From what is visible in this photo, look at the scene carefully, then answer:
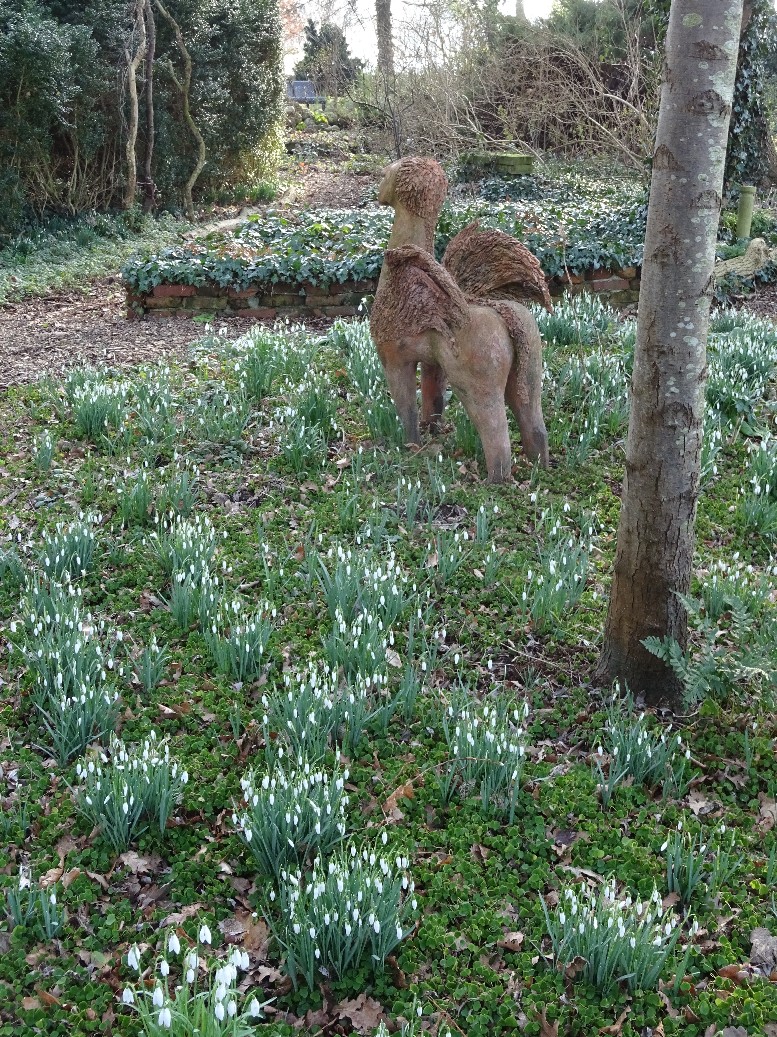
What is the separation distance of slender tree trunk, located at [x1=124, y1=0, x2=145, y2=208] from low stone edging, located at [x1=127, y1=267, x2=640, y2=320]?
225 inches

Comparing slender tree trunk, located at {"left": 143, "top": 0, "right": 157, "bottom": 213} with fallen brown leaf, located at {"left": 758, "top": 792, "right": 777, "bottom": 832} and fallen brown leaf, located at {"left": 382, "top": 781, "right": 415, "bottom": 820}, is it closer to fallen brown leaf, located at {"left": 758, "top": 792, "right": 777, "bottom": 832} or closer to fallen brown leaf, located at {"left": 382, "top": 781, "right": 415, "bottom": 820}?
fallen brown leaf, located at {"left": 382, "top": 781, "right": 415, "bottom": 820}

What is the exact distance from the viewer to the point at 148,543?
4281 millimetres

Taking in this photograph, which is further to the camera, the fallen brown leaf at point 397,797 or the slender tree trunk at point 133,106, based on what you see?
the slender tree trunk at point 133,106

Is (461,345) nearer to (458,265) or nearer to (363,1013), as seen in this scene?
(458,265)

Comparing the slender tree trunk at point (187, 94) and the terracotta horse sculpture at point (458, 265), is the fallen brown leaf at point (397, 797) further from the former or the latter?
the slender tree trunk at point (187, 94)

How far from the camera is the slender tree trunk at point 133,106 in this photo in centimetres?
1280

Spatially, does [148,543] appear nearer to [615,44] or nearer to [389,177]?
[389,177]

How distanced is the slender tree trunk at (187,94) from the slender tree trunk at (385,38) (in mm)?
4449

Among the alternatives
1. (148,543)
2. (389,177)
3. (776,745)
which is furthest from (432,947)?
(389,177)

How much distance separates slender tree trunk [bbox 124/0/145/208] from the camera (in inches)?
504

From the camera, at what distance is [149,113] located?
1377 centimetres

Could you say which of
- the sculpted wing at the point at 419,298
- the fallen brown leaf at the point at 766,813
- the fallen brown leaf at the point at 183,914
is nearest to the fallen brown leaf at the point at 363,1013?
the fallen brown leaf at the point at 183,914

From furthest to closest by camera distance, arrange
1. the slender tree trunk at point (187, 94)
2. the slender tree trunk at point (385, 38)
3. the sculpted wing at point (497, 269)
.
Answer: the slender tree trunk at point (385, 38) → the slender tree trunk at point (187, 94) → the sculpted wing at point (497, 269)

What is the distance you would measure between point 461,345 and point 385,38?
753 inches
